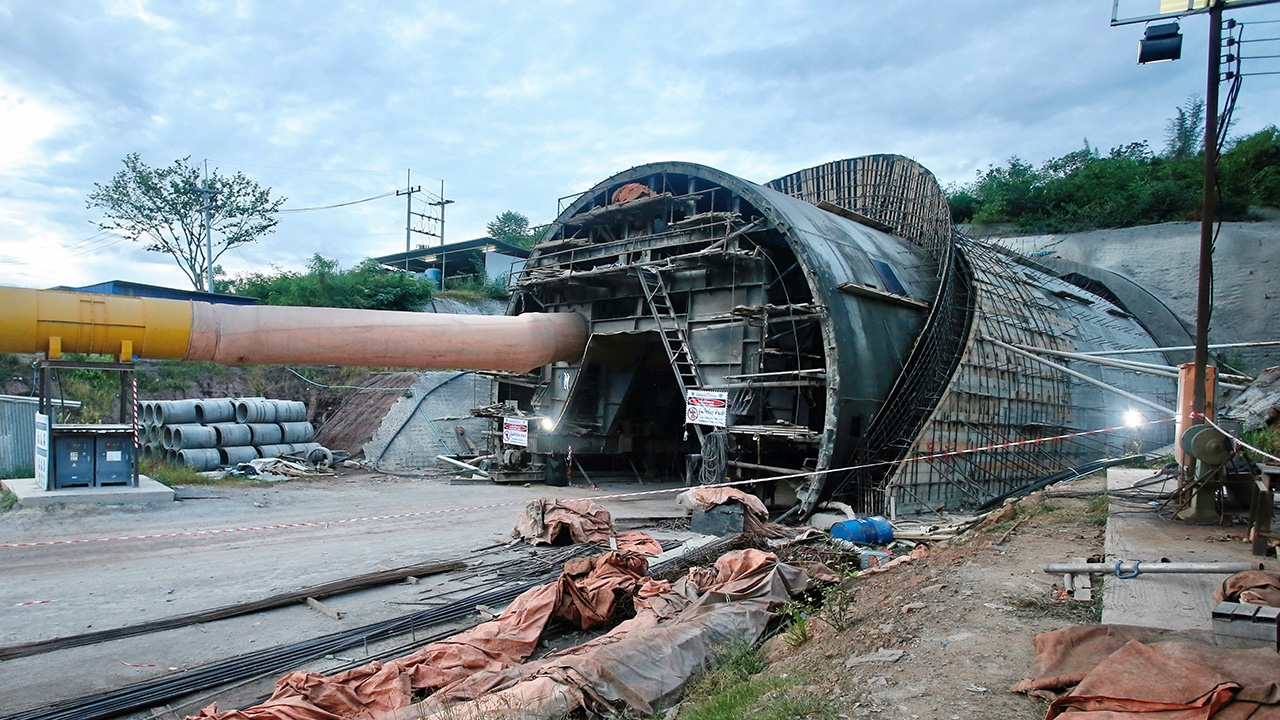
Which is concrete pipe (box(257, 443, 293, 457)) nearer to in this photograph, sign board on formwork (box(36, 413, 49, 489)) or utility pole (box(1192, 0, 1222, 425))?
sign board on formwork (box(36, 413, 49, 489))

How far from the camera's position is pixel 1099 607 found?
208 inches

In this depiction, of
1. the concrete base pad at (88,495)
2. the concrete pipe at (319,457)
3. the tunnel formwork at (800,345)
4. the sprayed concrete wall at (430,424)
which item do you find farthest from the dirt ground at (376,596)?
the sprayed concrete wall at (430,424)

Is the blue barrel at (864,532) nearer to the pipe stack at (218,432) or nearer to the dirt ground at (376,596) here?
the dirt ground at (376,596)

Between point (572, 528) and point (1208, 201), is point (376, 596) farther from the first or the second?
point (1208, 201)

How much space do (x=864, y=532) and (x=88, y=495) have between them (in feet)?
40.8

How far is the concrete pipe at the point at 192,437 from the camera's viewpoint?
18.3m

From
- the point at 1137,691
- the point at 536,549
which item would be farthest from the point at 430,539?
the point at 1137,691

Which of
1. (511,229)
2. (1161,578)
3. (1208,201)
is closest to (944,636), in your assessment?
(1161,578)

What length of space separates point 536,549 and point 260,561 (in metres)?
3.35

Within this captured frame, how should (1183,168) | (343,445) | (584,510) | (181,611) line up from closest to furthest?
(181,611), (584,510), (343,445), (1183,168)

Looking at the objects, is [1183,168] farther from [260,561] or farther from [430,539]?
[260,561]

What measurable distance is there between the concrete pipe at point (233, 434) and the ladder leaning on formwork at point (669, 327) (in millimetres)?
11123

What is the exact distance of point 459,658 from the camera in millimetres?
5695

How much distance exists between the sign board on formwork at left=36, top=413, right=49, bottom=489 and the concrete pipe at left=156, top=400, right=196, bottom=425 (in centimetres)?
508
